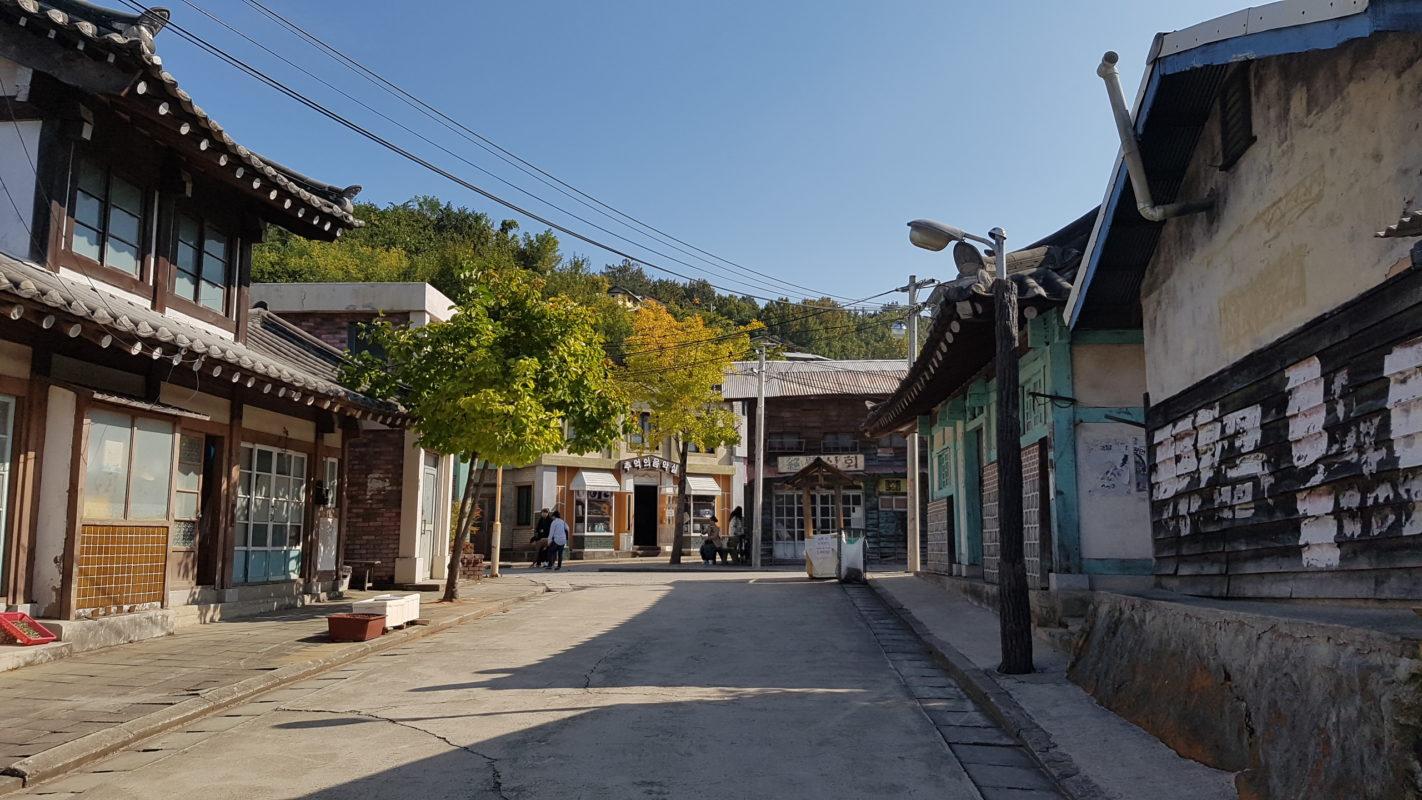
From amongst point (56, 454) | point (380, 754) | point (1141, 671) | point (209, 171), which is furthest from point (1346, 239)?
point (209, 171)

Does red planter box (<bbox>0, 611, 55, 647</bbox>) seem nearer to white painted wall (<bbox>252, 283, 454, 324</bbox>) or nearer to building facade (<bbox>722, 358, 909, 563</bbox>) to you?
white painted wall (<bbox>252, 283, 454, 324</bbox>)

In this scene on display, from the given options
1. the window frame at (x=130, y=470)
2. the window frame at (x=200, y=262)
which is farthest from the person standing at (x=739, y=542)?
the window frame at (x=130, y=470)

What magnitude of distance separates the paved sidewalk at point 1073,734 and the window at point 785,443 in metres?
29.7

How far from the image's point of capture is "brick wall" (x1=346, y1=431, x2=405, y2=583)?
19.3m

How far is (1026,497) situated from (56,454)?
10698 mm

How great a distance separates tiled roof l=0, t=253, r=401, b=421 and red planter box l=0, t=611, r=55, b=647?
8.87ft

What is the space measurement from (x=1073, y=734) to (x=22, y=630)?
922cm

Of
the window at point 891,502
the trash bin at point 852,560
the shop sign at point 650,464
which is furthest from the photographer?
the shop sign at point 650,464

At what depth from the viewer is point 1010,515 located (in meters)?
9.20

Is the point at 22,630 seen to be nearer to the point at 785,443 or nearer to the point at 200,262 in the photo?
the point at 200,262

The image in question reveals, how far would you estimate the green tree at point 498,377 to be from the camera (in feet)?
48.5

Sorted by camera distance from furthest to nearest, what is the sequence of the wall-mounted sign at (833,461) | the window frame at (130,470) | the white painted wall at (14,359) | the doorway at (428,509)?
the wall-mounted sign at (833,461)
the doorway at (428,509)
the window frame at (130,470)
the white painted wall at (14,359)

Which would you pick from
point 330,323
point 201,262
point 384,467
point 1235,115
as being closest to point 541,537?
point 330,323

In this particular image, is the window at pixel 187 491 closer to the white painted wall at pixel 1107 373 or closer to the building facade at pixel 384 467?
the building facade at pixel 384 467
